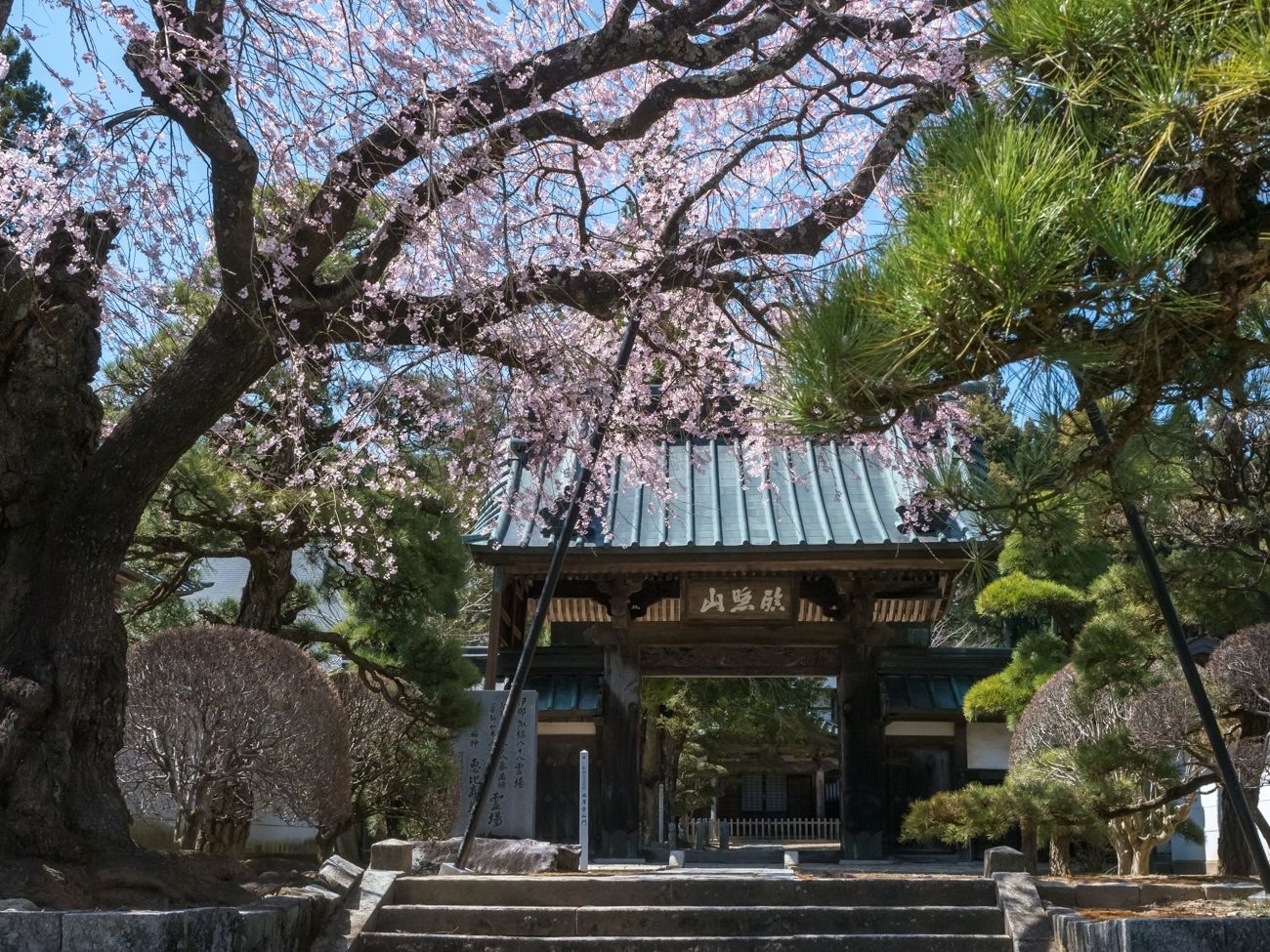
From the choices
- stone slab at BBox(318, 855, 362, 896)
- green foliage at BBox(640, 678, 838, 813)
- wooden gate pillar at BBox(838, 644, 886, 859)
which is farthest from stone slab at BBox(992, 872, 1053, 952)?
green foliage at BBox(640, 678, 838, 813)

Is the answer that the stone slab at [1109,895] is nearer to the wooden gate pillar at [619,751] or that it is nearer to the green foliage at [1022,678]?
the green foliage at [1022,678]

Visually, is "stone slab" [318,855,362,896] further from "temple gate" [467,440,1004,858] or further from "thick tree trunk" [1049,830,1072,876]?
"thick tree trunk" [1049,830,1072,876]

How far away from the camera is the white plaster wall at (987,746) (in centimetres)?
1367

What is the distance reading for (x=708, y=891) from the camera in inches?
256

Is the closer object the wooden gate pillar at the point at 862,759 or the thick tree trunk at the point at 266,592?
the thick tree trunk at the point at 266,592

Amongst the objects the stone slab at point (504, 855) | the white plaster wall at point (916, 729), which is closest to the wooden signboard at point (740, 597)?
the white plaster wall at point (916, 729)

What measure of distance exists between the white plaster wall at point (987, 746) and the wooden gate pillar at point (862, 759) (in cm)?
213

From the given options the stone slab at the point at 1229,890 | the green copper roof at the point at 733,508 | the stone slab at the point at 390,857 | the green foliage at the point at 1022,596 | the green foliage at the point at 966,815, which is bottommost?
the stone slab at the point at 1229,890

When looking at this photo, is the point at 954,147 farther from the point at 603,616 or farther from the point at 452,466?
the point at 603,616

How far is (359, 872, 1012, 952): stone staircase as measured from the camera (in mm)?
5961

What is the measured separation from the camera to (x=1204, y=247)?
362 cm

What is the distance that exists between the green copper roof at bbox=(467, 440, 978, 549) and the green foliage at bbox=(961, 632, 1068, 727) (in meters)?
1.47

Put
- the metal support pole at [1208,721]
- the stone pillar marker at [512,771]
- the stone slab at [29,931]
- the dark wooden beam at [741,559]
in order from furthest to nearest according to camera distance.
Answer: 1. the dark wooden beam at [741,559]
2. the stone pillar marker at [512,771]
3. the metal support pole at [1208,721]
4. the stone slab at [29,931]

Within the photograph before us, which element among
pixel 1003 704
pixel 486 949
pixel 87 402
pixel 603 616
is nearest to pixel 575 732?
pixel 603 616
